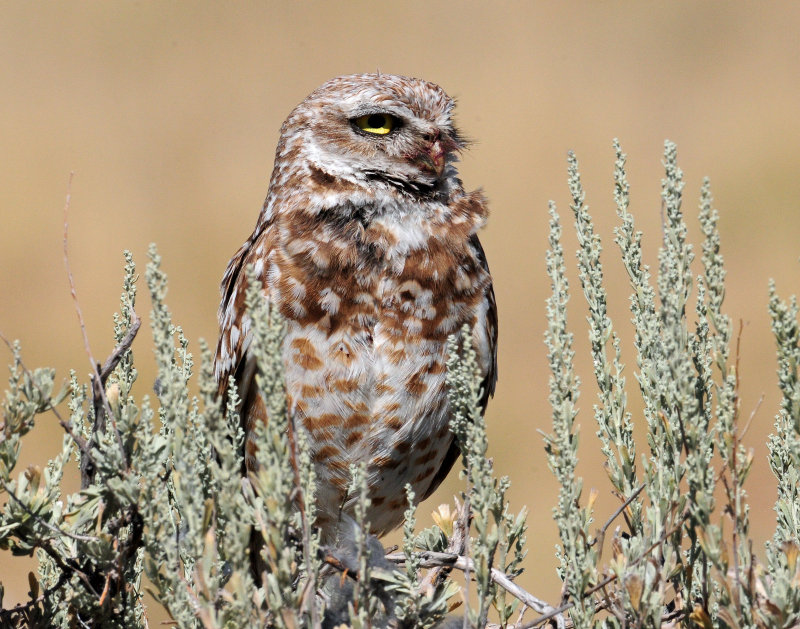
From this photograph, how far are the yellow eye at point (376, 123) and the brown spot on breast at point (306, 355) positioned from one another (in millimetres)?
742

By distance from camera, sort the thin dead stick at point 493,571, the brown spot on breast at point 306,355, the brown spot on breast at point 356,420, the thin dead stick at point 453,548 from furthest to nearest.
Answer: the brown spot on breast at point 356,420 → the brown spot on breast at point 306,355 → the thin dead stick at point 453,548 → the thin dead stick at point 493,571

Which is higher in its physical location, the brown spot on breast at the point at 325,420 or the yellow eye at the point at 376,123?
the yellow eye at the point at 376,123

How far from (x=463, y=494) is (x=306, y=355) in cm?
107

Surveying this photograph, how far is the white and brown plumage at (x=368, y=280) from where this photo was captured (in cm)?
303

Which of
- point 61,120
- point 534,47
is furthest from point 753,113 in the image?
point 61,120

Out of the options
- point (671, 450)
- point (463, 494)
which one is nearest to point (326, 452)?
point (463, 494)

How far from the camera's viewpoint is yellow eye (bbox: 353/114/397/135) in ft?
10.6

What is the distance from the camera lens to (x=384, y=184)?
10.5 feet

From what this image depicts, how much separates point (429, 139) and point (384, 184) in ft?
0.72

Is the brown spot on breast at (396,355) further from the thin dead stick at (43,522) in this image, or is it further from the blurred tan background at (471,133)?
the blurred tan background at (471,133)

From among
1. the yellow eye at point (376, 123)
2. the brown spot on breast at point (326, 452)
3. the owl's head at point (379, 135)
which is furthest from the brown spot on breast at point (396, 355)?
the yellow eye at point (376, 123)

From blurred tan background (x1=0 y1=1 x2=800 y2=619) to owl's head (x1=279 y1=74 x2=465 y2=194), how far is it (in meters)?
3.91

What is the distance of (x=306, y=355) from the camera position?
9.92 feet

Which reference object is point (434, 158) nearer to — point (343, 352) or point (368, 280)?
point (368, 280)
